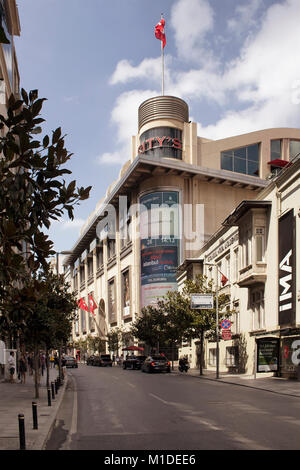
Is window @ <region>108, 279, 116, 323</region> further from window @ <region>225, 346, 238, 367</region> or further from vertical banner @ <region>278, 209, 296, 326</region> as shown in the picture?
vertical banner @ <region>278, 209, 296, 326</region>

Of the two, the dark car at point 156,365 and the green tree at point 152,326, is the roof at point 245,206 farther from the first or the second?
the green tree at point 152,326

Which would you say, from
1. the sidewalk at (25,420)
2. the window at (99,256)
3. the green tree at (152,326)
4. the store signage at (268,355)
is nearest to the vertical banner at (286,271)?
the store signage at (268,355)

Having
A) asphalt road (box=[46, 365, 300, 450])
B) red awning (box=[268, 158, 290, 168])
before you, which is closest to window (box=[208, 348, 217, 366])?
asphalt road (box=[46, 365, 300, 450])

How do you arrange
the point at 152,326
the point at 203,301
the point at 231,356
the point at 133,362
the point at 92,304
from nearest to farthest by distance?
the point at 203,301, the point at 231,356, the point at 133,362, the point at 152,326, the point at 92,304

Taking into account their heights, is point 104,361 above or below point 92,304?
below

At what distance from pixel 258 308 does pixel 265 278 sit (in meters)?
3.26

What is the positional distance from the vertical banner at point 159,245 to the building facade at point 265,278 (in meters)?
26.9

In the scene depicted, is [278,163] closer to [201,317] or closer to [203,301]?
[201,317]

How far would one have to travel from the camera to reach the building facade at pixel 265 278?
30000mm

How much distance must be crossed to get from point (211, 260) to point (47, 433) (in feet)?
129

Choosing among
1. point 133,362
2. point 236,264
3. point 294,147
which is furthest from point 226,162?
point 236,264

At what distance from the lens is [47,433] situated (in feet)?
37.5

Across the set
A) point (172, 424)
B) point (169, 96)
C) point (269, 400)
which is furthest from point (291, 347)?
point (169, 96)

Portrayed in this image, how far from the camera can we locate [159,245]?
73750 mm
